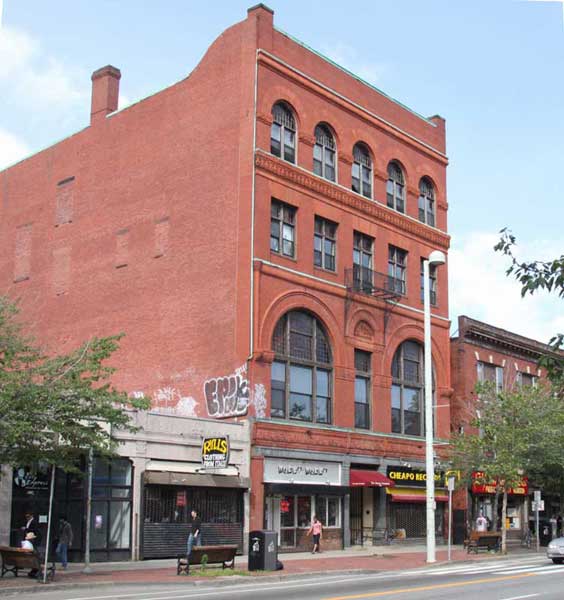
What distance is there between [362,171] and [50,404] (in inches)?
989

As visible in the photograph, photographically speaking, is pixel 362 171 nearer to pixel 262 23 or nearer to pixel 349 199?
pixel 349 199

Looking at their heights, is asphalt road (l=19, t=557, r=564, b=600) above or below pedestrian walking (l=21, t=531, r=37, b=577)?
below

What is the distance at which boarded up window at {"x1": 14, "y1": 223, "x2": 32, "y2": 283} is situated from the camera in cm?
4828

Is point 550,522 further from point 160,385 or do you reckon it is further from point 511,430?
point 160,385

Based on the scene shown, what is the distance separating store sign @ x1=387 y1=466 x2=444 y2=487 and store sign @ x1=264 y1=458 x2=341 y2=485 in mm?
3865

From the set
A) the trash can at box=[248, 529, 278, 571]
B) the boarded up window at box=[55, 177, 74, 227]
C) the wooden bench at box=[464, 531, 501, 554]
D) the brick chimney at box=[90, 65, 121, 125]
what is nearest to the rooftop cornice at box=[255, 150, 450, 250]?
the brick chimney at box=[90, 65, 121, 125]

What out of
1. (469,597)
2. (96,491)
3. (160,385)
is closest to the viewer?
(469,597)

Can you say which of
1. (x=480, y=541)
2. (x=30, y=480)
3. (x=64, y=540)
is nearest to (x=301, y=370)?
(x=480, y=541)

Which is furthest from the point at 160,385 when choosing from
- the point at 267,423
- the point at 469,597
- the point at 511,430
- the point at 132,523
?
the point at 469,597

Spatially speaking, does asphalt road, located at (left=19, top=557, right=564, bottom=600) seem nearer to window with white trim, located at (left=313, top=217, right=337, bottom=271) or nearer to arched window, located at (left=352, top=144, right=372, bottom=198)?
window with white trim, located at (left=313, top=217, right=337, bottom=271)

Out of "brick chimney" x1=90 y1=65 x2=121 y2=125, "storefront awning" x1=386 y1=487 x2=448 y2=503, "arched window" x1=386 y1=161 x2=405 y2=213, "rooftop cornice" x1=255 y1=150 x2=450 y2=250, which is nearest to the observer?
"rooftop cornice" x1=255 y1=150 x2=450 y2=250

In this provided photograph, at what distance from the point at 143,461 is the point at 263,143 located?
14.4 metres

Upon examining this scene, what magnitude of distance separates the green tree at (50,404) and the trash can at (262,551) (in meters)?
5.33

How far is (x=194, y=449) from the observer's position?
111 feet
